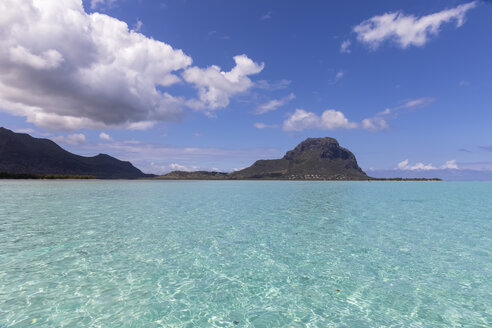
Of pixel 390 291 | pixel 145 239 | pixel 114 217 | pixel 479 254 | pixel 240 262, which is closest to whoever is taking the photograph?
pixel 390 291

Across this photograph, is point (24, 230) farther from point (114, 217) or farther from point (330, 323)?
point (330, 323)

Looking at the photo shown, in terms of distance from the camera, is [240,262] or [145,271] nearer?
[145,271]

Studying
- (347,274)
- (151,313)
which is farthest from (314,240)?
(151,313)

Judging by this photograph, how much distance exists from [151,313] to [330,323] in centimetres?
723

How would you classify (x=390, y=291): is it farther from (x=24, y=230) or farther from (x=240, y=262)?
(x=24, y=230)

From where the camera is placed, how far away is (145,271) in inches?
578

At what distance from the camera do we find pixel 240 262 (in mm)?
16547

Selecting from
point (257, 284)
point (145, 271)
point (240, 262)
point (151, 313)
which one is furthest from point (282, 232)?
point (151, 313)

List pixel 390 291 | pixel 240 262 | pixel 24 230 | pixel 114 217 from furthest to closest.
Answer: pixel 114 217 → pixel 24 230 → pixel 240 262 → pixel 390 291

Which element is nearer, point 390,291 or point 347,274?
point 390,291

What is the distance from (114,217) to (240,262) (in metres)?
23.3

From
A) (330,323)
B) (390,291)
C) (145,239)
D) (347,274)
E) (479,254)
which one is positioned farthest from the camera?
(145,239)

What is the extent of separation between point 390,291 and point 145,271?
13276 millimetres

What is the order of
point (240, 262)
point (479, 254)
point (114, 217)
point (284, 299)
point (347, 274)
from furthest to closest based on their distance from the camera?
1. point (114, 217)
2. point (479, 254)
3. point (240, 262)
4. point (347, 274)
5. point (284, 299)
